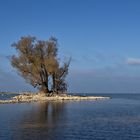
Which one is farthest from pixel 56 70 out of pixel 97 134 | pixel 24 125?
pixel 97 134

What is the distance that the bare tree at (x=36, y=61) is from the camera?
86.4 metres

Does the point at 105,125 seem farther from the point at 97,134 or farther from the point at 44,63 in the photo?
the point at 44,63

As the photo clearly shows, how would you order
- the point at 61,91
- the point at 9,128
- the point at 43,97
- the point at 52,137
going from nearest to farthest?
the point at 52,137, the point at 9,128, the point at 43,97, the point at 61,91

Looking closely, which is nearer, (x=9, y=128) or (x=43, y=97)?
(x=9, y=128)

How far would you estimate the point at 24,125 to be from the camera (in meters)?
37.0

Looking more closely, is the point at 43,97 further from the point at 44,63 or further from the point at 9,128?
the point at 9,128

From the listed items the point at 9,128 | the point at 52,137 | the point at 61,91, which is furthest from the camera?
the point at 61,91

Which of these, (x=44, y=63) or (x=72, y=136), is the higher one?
(x=44, y=63)

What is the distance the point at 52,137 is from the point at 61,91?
2468 inches

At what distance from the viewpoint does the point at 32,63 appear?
8756cm

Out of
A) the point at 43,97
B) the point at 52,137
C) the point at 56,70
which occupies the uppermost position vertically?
the point at 56,70

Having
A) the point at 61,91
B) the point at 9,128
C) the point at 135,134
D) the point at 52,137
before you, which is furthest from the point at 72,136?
the point at 61,91

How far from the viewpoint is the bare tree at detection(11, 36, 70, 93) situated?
284 feet

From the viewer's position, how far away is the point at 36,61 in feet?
284
